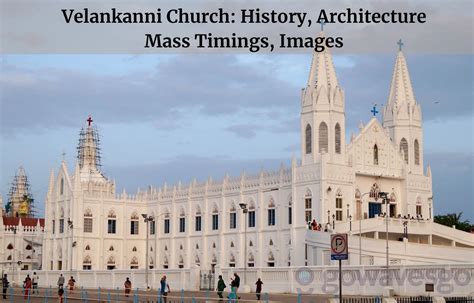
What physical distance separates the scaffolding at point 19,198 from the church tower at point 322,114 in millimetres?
81287

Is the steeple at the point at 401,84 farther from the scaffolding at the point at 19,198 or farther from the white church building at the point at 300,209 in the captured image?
the scaffolding at the point at 19,198

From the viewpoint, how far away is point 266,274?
54000mm

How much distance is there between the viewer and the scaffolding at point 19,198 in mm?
143650

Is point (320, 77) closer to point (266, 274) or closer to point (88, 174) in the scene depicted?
point (266, 274)

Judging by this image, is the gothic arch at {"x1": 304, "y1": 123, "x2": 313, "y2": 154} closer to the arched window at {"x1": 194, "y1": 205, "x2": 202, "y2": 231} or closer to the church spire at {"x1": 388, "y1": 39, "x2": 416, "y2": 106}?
the church spire at {"x1": 388, "y1": 39, "x2": 416, "y2": 106}

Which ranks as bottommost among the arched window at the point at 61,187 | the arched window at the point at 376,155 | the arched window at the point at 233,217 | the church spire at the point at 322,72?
the arched window at the point at 233,217

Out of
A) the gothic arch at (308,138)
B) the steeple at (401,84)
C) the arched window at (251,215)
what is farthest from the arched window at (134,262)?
the steeple at (401,84)

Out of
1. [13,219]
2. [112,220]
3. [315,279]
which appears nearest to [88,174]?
[112,220]

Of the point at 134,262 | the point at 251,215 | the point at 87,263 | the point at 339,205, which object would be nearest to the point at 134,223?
the point at 134,262

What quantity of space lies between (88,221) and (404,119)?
34477 mm

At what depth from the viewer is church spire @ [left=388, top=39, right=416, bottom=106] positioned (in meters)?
79.8

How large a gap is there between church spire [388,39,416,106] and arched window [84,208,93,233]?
3344 cm

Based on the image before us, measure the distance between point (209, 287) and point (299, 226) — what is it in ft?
50.8

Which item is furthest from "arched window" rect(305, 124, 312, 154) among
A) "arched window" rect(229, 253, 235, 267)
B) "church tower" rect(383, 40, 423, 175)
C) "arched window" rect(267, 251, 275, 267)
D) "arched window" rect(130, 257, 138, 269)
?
"arched window" rect(130, 257, 138, 269)
